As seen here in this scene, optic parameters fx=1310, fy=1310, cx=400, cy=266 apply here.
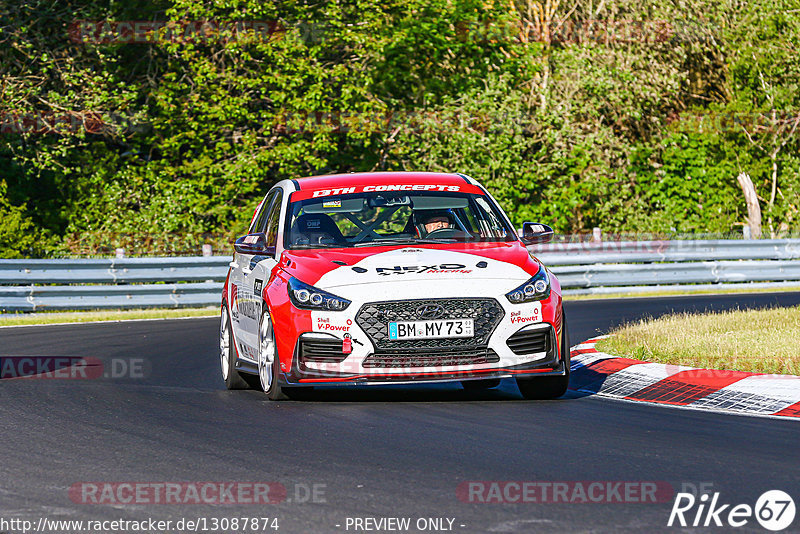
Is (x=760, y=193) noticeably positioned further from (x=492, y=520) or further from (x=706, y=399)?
(x=492, y=520)

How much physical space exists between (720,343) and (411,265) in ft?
11.8

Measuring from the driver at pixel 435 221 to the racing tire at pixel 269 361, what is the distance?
5.04 feet

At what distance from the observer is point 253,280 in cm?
1023

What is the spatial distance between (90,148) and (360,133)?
20.8 feet

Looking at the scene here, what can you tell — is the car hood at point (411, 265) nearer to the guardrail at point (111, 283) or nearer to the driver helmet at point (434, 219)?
the driver helmet at point (434, 219)

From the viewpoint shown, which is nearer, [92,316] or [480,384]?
[480,384]

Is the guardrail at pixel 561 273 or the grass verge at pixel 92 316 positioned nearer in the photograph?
the grass verge at pixel 92 316

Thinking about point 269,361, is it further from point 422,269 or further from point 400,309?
point 422,269

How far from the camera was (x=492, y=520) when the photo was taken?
539cm

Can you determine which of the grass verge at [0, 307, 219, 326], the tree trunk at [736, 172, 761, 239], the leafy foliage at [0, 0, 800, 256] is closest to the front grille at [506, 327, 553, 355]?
the grass verge at [0, 307, 219, 326]

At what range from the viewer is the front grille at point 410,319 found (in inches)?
348

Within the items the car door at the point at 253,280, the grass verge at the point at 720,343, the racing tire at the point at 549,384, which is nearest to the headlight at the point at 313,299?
the car door at the point at 253,280

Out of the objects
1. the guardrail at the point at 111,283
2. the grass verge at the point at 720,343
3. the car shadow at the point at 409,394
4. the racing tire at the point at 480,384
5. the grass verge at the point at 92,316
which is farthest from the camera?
the guardrail at the point at 111,283

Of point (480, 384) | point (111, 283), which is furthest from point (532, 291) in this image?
point (111, 283)
